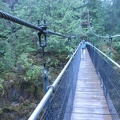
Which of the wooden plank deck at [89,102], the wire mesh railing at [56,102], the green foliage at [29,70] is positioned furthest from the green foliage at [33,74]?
the wire mesh railing at [56,102]

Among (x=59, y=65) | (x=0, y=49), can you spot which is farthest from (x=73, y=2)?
(x=0, y=49)

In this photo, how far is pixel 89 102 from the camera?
3.04 metres

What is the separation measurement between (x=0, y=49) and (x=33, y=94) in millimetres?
1489

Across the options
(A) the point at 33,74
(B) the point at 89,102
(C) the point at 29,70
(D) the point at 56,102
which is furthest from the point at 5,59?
(D) the point at 56,102

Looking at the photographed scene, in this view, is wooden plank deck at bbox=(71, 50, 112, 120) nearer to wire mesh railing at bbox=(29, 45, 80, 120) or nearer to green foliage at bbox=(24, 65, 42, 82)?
wire mesh railing at bbox=(29, 45, 80, 120)

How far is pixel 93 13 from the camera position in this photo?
1508cm

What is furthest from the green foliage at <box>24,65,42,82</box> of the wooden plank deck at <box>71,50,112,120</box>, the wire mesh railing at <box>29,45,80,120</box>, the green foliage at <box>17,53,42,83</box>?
the wire mesh railing at <box>29,45,80,120</box>

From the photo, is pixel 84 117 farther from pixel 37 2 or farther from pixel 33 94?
pixel 37 2

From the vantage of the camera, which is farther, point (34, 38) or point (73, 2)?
point (73, 2)

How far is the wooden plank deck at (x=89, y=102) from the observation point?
256 cm

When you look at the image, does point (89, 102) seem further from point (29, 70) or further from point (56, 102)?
point (29, 70)

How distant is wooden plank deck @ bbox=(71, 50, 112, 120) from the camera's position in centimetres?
256

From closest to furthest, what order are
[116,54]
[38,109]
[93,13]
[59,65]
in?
[38,109], [59,65], [116,54], [93,13]

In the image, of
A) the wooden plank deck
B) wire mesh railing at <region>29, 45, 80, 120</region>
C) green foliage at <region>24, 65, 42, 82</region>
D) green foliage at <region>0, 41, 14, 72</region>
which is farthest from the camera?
green foliage at <region>0, 41, 14, 72</region>
